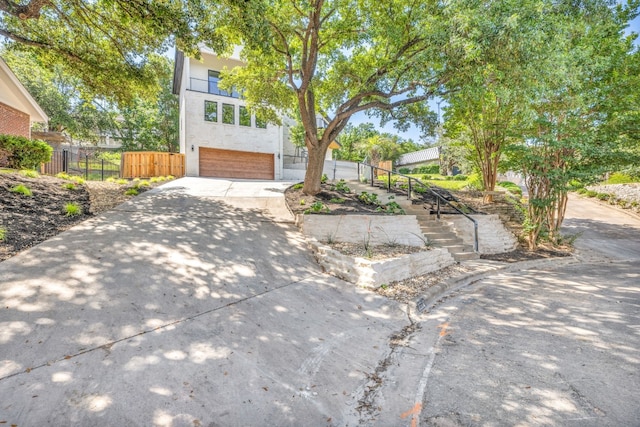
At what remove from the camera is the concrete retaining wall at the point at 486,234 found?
29.8 feet

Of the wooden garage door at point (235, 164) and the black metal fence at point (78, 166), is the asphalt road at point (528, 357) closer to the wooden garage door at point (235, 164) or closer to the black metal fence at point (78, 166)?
the wooden garage door at point (235, 164)

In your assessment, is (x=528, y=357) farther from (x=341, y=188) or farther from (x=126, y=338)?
(x=341, y=188)

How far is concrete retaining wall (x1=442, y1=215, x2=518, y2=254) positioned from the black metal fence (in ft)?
56.8

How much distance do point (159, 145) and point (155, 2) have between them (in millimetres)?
23178

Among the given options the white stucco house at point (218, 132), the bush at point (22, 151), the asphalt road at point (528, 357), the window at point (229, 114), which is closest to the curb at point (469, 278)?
the asphalt road at point (528, 357)

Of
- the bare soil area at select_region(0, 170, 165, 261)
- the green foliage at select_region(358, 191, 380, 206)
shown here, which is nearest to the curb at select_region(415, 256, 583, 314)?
the green foliage at select_region(358, 191, 380, 206)

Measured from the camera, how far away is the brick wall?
1348 centimetres

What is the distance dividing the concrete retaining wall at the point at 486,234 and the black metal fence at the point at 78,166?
17306 millimetres

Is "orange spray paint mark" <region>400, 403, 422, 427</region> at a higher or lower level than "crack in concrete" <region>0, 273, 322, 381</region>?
lower

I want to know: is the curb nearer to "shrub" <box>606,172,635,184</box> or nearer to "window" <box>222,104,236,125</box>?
"shrub" <box>606,172,635,184</box>

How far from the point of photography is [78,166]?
18.1m

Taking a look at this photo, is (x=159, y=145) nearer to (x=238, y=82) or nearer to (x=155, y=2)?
(x=238, y=82)

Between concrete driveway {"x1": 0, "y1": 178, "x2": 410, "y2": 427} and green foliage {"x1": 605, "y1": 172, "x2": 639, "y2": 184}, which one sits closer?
concrete driveway {"x1": 0, "y1": 178, "x2": 410, "y2": 427}

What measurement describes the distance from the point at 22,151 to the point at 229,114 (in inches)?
421
